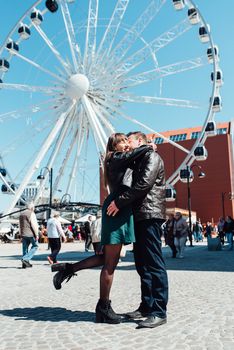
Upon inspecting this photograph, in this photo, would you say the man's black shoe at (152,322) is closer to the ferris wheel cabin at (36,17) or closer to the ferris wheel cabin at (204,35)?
the ferris wheel cabin at (204,35)

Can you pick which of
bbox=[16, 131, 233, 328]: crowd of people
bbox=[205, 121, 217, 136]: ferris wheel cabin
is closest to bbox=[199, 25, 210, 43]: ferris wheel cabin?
bbox=[205, 121, 217, 136]: ferris wheel cabin

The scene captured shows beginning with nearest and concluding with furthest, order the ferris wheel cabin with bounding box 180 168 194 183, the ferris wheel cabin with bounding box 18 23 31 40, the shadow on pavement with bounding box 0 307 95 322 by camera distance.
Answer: the shadow on pavement with bounding box 0 307 95 322 → the ferris wheel cabin with bounding box 180 168 194 183 → the ferris wheel cabin with bounding box 18 23 31 40

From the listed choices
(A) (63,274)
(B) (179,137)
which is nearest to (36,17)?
(A) (63,274)

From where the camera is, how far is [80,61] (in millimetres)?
23891

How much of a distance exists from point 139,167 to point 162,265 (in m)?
1.01

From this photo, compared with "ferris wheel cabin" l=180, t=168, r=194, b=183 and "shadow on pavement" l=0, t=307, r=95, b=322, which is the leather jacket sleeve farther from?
"ferris wheel cabin" l=180, t=168, r=194, b=183

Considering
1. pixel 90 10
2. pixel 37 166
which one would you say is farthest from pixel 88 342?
pixel 90 10

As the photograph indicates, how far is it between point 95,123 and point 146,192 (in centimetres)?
1896

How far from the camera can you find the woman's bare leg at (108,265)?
3.94 m

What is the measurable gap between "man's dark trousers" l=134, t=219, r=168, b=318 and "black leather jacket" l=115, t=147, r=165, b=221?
0.10m

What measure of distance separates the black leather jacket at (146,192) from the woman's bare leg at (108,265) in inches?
14.8

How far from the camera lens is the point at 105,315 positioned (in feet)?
12.6

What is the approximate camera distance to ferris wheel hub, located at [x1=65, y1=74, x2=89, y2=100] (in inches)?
906

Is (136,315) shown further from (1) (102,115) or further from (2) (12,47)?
(2) (12,47)
